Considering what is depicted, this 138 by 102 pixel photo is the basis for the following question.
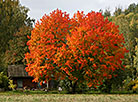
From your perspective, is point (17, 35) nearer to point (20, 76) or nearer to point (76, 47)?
point (20, 76)

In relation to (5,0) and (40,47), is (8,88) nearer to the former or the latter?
(40,47)

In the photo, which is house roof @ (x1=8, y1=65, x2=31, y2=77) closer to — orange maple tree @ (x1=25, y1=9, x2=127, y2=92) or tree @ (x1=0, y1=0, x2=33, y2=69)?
tree @ (x1=0, y1=0, x2=33, y2=69)

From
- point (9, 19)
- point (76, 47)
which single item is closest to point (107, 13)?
point (9, 19)

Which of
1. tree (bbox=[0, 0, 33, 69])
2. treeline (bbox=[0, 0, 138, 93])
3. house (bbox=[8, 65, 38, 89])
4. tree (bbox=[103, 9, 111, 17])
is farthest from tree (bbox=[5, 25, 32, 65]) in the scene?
tree (bbox=[103, 9, 111, 17])

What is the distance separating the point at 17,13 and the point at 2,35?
613 cm

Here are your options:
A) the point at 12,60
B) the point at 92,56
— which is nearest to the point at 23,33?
the point at 12,60

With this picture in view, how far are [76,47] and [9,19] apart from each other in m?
29.4

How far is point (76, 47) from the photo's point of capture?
1211 inches

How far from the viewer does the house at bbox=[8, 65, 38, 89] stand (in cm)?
4703

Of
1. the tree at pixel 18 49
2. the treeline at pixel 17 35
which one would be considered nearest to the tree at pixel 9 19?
the treeline at pixel 17 35

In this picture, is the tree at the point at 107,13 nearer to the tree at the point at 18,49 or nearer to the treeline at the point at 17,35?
the treeline at the point at 17,35

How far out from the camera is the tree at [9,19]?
5562cm

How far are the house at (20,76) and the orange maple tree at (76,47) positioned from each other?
14.0 m

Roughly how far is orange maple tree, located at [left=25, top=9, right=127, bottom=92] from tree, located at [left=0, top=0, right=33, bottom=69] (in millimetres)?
22993
